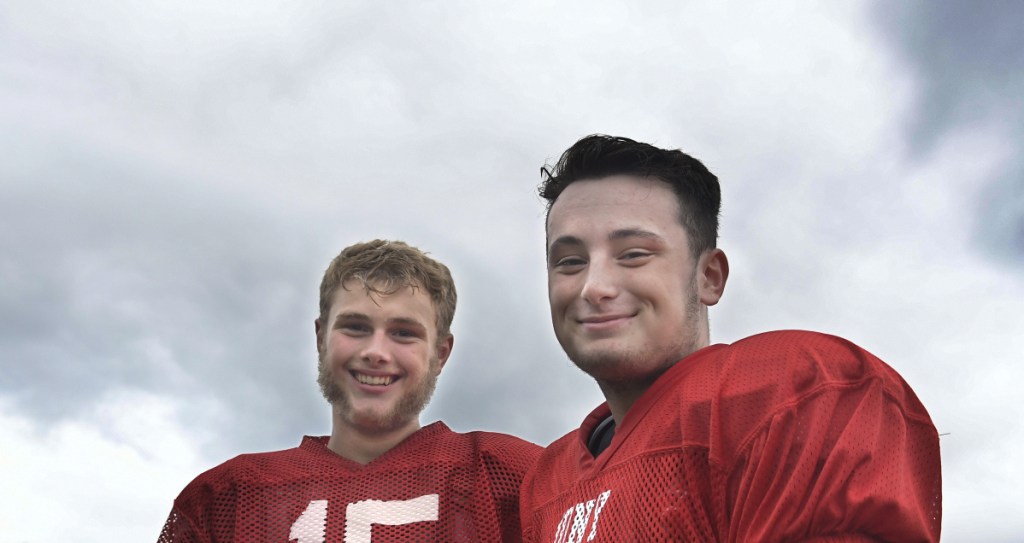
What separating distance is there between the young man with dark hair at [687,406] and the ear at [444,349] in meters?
0.98

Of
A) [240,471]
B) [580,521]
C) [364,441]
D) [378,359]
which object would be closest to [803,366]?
[580,521]

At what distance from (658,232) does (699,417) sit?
2.26 ft

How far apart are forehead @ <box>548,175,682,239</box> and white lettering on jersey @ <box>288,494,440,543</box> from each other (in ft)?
4.52

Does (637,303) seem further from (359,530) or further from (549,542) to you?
(359,530)

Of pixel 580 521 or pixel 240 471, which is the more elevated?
pixel 240 471

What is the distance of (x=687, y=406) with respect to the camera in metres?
2.30

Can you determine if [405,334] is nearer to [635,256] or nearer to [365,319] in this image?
[365,319]

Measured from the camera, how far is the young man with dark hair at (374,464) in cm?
367

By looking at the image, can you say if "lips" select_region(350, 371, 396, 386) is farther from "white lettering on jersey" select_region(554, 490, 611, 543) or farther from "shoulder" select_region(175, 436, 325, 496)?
"white lettering on jersey" select_region(554, 490, 611, 543)

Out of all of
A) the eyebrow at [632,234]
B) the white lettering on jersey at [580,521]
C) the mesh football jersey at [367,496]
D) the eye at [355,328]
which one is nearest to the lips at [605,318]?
the eyebrow at [632,234]

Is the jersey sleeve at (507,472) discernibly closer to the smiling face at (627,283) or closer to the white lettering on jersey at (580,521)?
the white lettering on jersey at (580,521)

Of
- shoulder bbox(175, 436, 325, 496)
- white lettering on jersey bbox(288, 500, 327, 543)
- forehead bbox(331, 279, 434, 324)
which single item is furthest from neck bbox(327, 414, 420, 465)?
forehead bbox(331, 279, 434, 324)

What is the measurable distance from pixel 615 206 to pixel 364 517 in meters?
1.73

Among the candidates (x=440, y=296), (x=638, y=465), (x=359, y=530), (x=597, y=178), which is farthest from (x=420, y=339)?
(x=638, y=465)
